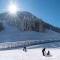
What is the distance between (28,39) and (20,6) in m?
1.65

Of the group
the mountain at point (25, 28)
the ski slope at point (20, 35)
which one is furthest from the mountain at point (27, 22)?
the ski slope at point (20, 35)

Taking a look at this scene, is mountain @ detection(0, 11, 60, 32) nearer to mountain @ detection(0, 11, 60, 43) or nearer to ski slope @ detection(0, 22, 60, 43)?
mountain @ detection(0, 11, 60, 43)

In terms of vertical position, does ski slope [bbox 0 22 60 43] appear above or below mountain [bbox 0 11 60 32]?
below

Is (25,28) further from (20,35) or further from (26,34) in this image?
(20,35)

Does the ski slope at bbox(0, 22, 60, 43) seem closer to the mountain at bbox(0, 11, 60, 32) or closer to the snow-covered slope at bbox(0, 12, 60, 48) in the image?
the snow-covered slope at bbox(0, 12, 60, 48)

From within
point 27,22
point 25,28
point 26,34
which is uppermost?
point 27,22

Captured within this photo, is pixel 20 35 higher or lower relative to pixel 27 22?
lower

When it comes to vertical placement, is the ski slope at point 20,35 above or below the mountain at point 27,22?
below

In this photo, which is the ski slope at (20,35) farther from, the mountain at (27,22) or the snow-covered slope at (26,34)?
the mountain at (27,22)

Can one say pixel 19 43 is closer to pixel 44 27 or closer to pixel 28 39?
pixel 28 39

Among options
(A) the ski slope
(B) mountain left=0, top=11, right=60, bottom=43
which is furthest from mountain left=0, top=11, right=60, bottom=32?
(A) the ski slope

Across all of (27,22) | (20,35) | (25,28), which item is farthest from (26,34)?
(27,22)

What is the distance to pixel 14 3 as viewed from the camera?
6.81m

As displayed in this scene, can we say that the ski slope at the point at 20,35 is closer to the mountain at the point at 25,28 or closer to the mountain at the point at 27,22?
the mountain at the point at 25,28
